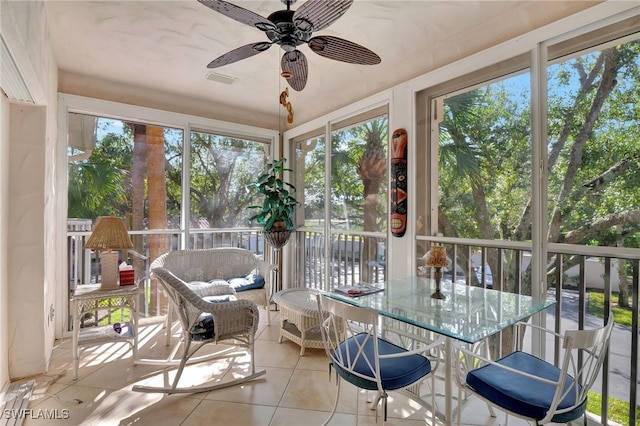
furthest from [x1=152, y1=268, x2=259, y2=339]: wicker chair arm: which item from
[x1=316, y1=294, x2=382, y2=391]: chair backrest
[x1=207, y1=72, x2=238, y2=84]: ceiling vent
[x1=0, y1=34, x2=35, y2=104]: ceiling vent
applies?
[x1=207, y1=72, x2=238, y2=84]: ceiling vent

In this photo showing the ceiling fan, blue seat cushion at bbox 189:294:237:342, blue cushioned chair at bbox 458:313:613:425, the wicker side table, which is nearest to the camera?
blue cushioned chair at bbox 458:313:613:425

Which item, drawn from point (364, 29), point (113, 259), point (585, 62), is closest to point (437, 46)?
point (364, 29)

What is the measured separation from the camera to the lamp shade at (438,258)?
6.94 feet

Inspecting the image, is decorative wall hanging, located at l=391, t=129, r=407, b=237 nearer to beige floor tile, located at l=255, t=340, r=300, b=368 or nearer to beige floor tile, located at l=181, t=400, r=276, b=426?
beige floor tile, located at l=255, t=340, r=300, b=368

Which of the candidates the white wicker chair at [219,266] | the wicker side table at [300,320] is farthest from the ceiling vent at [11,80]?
the wicker side table at [300,320]

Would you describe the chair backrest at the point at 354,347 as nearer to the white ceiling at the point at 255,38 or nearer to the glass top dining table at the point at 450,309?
the glass top dining table at the point at 450,309

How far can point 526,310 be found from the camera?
1.82 meters

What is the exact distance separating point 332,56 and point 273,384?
2.46 meters

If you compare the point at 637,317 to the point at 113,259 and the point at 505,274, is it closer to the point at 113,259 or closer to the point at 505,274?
the point at 505,274

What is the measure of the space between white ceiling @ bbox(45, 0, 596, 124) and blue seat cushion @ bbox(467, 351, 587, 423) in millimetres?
2238

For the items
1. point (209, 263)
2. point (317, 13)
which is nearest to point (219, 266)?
point (209, 263)

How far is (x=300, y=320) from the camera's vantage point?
2.99 m

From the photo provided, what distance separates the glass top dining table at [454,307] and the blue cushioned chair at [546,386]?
169mm

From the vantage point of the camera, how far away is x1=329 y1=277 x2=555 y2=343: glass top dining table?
5.26 ft
